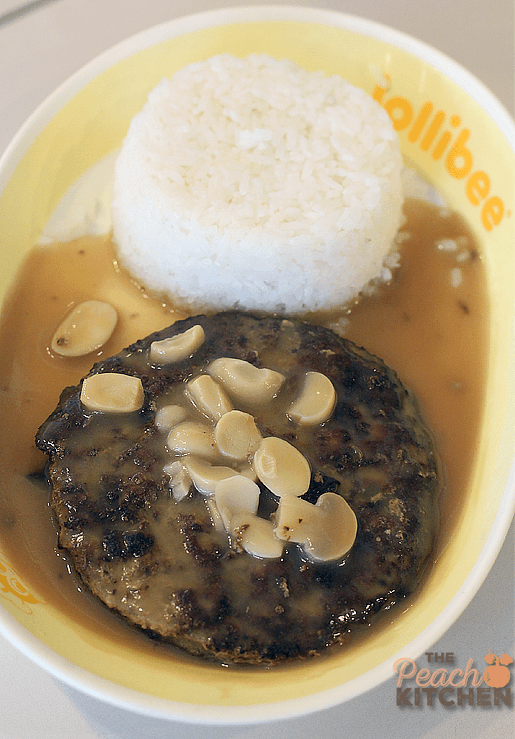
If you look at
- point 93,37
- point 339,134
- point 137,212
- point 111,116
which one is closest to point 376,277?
point 339,134

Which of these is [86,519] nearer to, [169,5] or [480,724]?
[480,724]

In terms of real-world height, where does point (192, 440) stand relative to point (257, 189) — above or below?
below

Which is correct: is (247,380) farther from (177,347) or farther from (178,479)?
(178,479)

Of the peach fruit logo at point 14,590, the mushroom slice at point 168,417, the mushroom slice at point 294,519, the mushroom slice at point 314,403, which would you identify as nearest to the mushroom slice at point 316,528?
the mushroom slice at point 294,519

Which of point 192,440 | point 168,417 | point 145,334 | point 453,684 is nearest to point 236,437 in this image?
point 192,440

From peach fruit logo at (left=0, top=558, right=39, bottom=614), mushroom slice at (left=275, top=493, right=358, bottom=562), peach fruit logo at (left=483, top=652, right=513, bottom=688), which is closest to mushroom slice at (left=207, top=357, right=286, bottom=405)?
mushroom slice at (left=275, top=493, right=358, bottom=562)

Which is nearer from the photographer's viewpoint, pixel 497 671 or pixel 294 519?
pixel 294 519
